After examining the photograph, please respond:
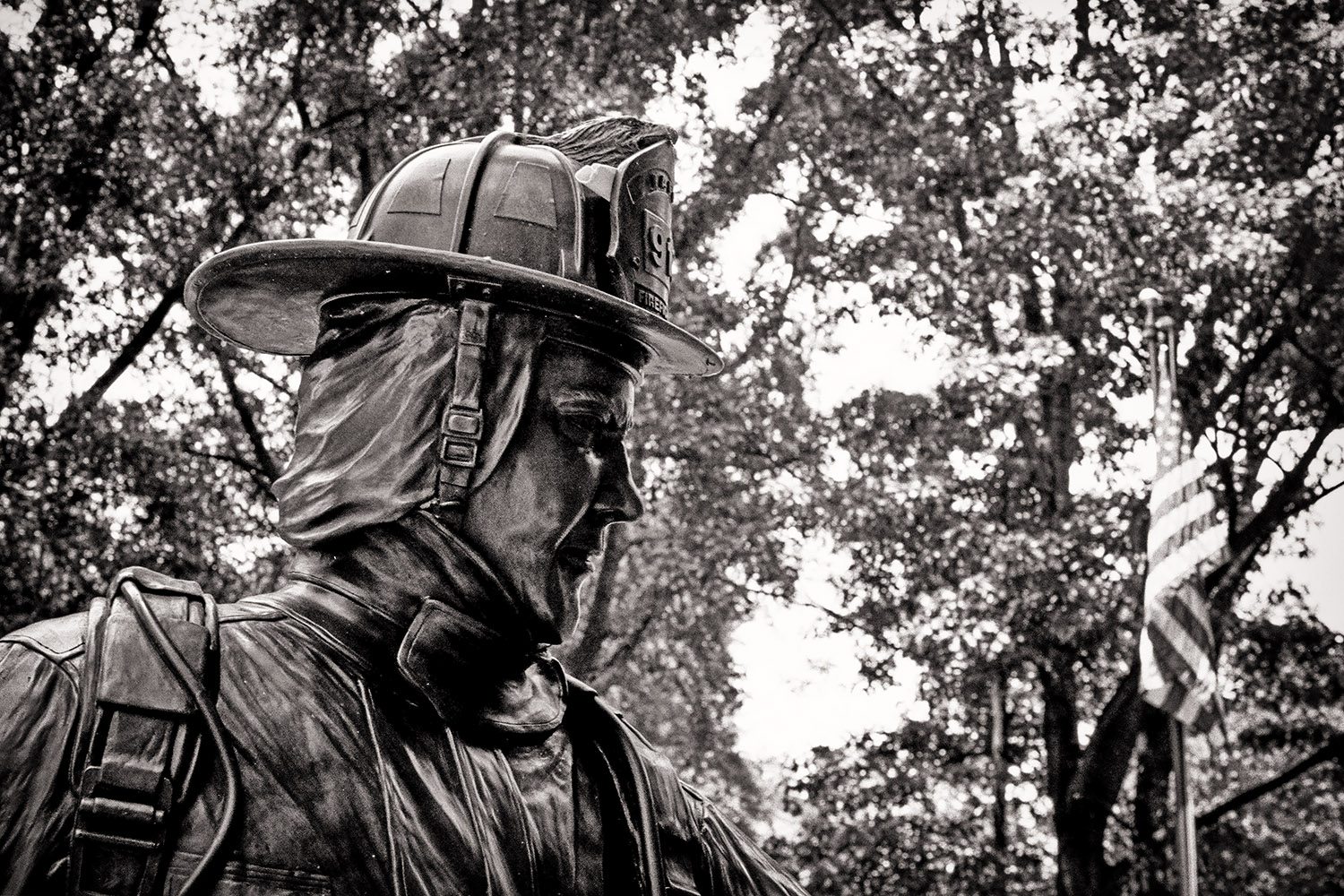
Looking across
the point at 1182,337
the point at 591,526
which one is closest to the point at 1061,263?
the point at 1182,337

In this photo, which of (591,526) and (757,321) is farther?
(757,321)

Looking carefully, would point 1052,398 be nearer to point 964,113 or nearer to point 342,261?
point 964,113

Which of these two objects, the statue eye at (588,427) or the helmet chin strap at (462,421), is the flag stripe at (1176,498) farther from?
the helmet chin strap at (462,421)

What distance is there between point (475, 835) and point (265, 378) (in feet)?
40.6

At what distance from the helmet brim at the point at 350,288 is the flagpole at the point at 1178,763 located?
920 cm

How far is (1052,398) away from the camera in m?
14.6

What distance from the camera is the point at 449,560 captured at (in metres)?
2.62

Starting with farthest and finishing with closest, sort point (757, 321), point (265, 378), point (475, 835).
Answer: point (757, 321) → point (265, 378) → point (475, 835)

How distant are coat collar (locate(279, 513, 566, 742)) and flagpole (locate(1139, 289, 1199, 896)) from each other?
9.24 metres

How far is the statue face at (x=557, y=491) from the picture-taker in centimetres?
264

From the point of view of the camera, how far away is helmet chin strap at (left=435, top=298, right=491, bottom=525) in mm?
2609

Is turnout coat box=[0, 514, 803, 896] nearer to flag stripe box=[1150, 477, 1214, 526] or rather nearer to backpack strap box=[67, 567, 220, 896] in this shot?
backpack strap box=[67, 567, 220, 896]

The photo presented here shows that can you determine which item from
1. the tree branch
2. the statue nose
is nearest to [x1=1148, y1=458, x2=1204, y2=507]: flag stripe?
the tree branch

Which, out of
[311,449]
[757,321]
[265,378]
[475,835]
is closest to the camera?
[475,835]
